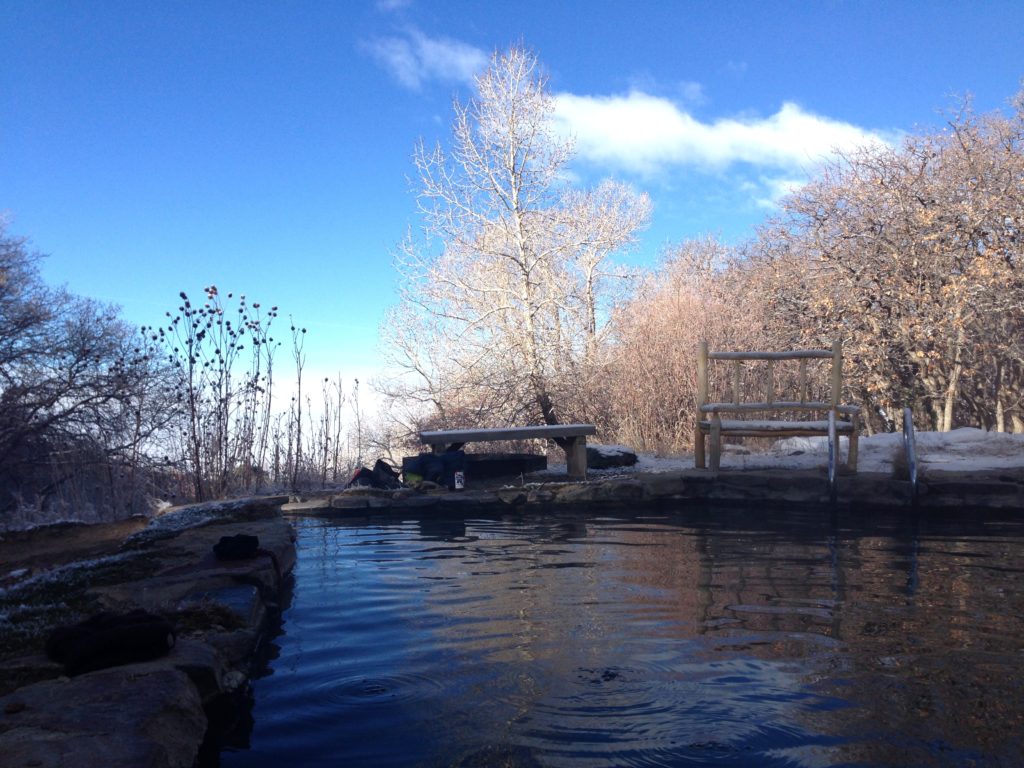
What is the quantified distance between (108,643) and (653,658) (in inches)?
73.2

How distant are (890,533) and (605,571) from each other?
2654mm

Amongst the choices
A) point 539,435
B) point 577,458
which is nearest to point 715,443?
point 577,458

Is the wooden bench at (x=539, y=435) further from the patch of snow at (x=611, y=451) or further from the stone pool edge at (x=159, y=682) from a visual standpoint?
the stone pool edge at (x=159, y=682)

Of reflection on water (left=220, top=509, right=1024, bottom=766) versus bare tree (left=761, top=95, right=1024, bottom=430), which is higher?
bare tree (left=761, top=95, right=1024, bottom=430)

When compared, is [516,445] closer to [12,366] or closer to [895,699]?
[12,366]

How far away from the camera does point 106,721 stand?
192cm

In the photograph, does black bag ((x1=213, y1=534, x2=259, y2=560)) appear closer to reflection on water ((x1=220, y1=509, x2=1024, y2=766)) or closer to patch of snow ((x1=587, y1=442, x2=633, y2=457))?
reflection on water ((x1=220, y1=509, x2=1024, y2=766))

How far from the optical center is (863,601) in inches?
153

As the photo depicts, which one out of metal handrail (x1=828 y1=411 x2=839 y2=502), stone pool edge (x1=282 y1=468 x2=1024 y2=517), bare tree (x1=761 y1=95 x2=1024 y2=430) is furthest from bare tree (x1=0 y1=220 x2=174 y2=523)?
bare tree (x1=761 y1=95 x2=1024 y2=430)

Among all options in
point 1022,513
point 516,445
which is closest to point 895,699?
point 1022,513

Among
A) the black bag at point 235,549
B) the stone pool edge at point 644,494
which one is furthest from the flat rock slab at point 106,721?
the stone pool edge at point 644,494

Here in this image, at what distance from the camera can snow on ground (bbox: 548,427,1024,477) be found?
8.25m

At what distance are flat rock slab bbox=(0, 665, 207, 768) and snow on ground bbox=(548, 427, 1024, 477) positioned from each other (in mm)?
6904

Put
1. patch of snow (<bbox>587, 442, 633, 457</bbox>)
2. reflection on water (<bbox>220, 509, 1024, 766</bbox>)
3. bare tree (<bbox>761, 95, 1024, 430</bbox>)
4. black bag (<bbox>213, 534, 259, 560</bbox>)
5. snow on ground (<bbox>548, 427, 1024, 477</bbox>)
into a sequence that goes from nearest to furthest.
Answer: reflection on water (<bbox>220, 509, 1024, 766</bbox>) < black bag (<bbox>213, 534, 259, 560</bbox>) < snow on ground (<bbox>548, 427, 1024, 477</bbox>) < patch of snow (<bbox>587, 442, 633, 457</bbox>) < bare tree (<bbox>761, 95, 1024, 430</bbox>)
